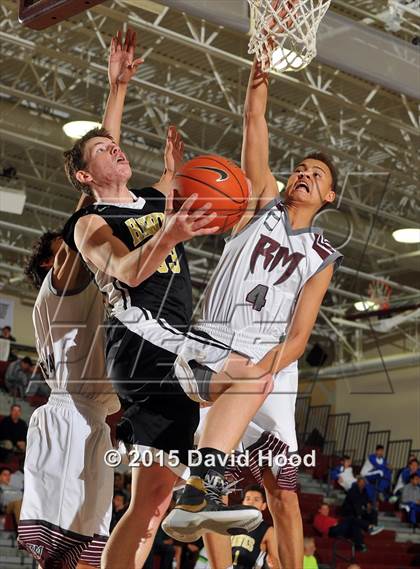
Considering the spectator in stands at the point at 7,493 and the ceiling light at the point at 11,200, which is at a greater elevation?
the ceiling light at the point at 11,200

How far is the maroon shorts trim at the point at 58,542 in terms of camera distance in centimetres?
407

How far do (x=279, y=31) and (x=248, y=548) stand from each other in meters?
4.34

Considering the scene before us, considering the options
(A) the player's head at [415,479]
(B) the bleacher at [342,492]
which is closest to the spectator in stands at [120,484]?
(B) the bleacher at [342,492]

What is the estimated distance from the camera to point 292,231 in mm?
4145

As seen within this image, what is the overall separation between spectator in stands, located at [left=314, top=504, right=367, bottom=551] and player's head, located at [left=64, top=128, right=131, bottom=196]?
1117cm

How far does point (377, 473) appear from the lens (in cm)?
1830

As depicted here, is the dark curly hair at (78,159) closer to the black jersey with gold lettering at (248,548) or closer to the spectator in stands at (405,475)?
the black jersey with gold lettering at (248,548)

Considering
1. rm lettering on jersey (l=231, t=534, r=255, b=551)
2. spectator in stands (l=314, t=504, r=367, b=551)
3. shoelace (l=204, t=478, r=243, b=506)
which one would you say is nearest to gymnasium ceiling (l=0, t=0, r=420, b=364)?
spectator in stands (l=314, t=504, r=367, b=551)

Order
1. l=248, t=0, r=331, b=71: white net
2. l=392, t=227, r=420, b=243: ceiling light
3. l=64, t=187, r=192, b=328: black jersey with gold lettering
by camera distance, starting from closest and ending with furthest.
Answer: l=64, t=187, r=192, b=328: black jersey with gold lettering → l=248, t=0, r=331, b=71: white net → l=392, t=227, r=420, b=243: ceiling light

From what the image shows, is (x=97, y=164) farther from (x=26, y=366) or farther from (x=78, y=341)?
(x=26, y=366)

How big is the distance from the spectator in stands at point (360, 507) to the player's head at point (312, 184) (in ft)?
38.5

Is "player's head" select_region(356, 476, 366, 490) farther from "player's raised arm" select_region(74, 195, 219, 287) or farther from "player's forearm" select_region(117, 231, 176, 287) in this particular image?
Answer: "player's forearm" select_region(117, 231, 176, 287)

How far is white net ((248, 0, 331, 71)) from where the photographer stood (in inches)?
172

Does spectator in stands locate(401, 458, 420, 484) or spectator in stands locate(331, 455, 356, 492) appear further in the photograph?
spectator in stands locate(401, 458, 420, 484)
